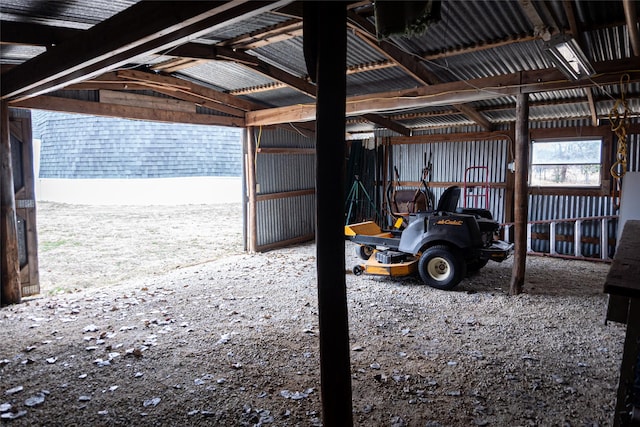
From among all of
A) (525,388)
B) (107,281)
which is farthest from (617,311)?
(107,281)

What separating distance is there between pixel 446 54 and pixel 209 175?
43.7 feet

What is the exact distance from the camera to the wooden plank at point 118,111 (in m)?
5.83

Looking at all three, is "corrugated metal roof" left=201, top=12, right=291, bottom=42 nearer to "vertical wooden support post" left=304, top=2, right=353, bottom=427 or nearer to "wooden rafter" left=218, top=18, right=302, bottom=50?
"wooden rafter" left=218, top=18, right=302, bottom=50

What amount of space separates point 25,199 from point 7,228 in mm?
544

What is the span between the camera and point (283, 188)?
9.88 m

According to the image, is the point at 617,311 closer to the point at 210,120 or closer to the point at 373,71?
the point at 373,71

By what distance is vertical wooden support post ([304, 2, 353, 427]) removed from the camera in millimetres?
1940

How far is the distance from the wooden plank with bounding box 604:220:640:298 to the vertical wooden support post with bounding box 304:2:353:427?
3.75 ft

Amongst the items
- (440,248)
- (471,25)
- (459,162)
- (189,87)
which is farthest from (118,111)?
(459,162)

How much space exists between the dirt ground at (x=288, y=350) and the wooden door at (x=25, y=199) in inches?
13.8

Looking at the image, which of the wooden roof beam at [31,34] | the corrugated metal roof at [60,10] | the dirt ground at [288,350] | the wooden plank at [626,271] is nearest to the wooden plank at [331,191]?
the dirt ground at [288,350]

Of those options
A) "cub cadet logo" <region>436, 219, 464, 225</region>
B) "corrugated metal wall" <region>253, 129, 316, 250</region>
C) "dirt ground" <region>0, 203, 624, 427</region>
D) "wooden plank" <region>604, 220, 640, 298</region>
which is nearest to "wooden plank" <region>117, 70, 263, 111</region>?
"corrugated metal wall" <region>253, 129, 316, 250</region>

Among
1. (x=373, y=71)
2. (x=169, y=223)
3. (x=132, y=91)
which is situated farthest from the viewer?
(x=169, y=223)

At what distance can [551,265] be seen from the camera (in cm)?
762
